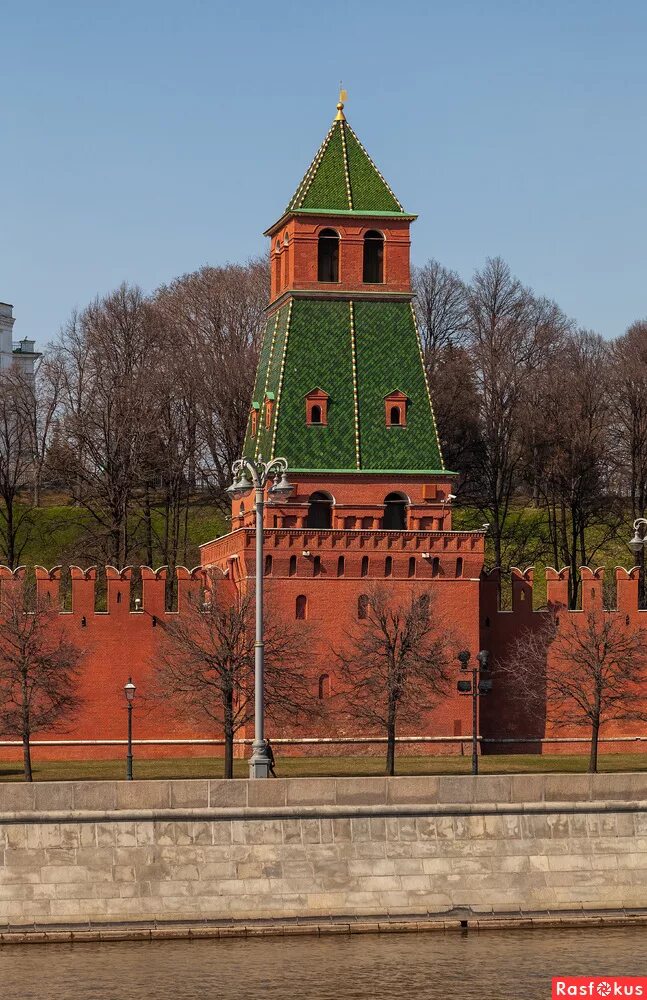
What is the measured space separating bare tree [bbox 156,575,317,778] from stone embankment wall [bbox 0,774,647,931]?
17933 millimetres

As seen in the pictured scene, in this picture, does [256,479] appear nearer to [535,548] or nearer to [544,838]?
[544,838]

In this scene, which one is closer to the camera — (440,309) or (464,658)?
(464,658)

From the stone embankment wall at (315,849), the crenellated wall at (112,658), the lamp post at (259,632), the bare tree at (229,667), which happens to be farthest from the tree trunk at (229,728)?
the stone embankment wall at (315,849)

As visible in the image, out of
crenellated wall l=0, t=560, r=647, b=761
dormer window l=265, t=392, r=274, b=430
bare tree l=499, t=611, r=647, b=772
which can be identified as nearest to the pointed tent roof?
dormer window l=265, t=392, r=274, b=430

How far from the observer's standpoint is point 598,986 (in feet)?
125

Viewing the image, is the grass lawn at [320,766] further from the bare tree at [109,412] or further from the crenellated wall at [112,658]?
the bare tree at [109,412]

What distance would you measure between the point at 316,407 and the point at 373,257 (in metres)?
5.94

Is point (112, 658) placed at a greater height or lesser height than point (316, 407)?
lesser

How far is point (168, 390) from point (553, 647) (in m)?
30.1

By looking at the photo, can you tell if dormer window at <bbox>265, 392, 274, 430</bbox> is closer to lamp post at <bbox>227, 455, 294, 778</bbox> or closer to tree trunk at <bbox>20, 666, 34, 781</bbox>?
tree trunk at <bbox>20, 666, 34, 781</bbox>

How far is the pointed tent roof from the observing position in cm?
7419

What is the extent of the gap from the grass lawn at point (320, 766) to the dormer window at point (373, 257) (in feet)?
52.4

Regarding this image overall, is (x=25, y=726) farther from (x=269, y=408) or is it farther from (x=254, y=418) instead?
(x=254, y=418)

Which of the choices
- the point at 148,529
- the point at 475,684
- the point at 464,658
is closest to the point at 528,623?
the point at 464,658
